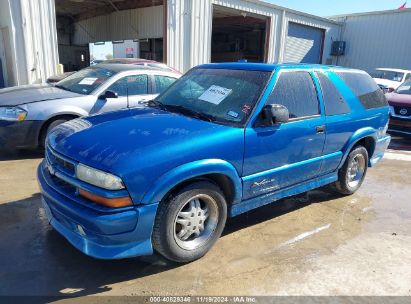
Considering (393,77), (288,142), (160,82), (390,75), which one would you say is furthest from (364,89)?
(390,75)

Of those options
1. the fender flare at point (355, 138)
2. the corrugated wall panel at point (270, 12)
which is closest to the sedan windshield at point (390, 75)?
the corrugated wall panel at point (270, 12)

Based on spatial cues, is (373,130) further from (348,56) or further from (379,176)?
(348,56)

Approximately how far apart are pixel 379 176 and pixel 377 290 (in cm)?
364

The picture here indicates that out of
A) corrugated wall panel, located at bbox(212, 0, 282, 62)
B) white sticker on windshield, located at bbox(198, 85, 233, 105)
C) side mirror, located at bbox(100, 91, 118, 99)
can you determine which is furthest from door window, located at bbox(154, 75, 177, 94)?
corrugated wall panel, located at bbox(212, 0, 282, 62)

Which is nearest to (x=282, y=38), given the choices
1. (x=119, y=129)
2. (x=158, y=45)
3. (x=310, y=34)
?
(x=310, y=34)

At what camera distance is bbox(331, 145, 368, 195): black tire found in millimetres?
4734

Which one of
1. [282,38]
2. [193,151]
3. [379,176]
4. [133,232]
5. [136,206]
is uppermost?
[282,38]

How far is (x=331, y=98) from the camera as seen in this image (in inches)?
167

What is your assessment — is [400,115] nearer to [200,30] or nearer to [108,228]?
[200,30]

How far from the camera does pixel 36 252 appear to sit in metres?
3.21

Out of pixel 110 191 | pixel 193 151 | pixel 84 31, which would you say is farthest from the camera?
pixel 84 31

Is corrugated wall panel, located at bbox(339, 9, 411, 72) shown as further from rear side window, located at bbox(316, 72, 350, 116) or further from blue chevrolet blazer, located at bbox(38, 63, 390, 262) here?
rear side window, located at bbox(316, 72, 350, 116)

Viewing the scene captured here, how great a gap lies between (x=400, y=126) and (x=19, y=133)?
27.6 feet

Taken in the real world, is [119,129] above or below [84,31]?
below
